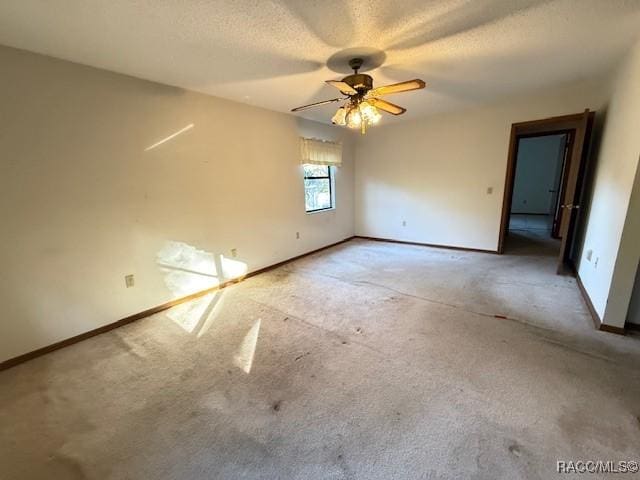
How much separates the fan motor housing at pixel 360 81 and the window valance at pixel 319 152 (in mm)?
2135

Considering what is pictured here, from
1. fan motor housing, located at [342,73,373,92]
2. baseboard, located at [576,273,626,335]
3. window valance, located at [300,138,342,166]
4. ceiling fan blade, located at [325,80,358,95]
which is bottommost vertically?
baseboard, located at [576,273,626,335]

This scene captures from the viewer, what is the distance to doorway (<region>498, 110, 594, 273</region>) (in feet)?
10.5

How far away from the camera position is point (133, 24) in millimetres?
1729

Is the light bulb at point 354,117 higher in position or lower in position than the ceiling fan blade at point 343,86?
lower

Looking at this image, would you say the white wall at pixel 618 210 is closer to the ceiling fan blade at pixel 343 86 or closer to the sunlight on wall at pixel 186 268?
the ceiling fan blade at pixel 343 86

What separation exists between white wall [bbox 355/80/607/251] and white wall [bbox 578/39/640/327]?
99cm

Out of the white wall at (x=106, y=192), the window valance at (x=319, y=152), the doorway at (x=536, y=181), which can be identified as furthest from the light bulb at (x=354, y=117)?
the doorway at (x=536, y=181)

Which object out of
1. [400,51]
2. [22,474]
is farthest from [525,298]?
[22,474]

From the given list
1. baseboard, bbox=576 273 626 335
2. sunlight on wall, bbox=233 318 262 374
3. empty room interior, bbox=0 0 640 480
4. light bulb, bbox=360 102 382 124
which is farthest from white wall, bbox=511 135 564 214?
sunlight on wall, bbox=233 318 262 374

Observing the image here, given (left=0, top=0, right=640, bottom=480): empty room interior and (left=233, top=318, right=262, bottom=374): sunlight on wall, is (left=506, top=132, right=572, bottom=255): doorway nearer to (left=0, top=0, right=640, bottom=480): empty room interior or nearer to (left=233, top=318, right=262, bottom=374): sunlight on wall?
(left=0, top=0, right=640, bottom=480): empty room interior

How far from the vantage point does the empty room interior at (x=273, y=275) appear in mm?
1414

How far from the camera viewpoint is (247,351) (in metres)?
2.14

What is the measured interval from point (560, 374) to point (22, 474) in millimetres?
3037

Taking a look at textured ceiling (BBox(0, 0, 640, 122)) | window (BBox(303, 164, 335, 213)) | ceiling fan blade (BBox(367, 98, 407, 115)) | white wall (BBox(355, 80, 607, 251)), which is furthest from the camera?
window (BBox(303, 164, 335, 213))
